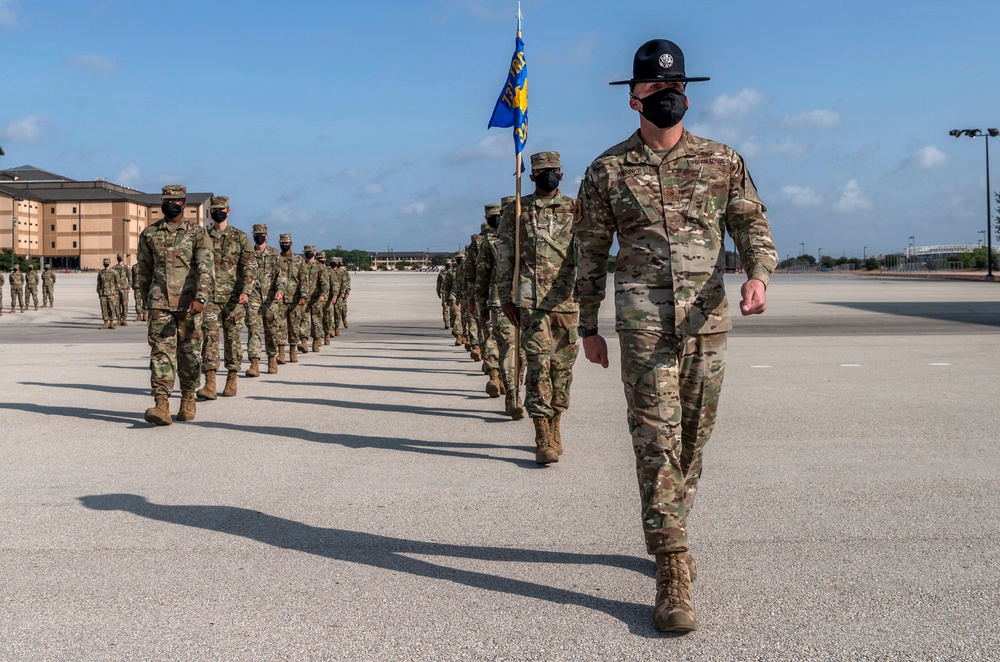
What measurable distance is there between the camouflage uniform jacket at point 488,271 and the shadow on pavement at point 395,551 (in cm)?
509

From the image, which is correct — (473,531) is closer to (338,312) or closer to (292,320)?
(292,320)

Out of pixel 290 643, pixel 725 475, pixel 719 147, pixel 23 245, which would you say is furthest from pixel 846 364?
pixel 23 245

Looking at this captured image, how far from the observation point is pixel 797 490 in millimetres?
6473

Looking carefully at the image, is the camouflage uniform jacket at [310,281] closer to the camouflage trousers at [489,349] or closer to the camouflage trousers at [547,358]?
the camouflage trousers at [489,349]

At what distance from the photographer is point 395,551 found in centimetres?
518

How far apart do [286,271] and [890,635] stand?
1473 centimetres

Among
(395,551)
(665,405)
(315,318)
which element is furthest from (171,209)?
(315,318)

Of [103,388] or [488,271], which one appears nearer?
[488,271]

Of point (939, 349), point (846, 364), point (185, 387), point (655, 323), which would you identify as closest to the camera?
point (655, 323)

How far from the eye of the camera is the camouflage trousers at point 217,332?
11164 millimetres

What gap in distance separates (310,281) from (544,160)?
1122cm

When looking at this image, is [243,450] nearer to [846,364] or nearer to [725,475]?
[725,475]

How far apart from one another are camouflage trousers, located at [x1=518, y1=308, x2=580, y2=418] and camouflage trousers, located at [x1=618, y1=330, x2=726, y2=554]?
334 centimetres

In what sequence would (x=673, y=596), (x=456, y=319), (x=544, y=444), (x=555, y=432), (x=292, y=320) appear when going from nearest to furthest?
(x=673, y=596)
(x=544, y=444)
(x=555, y=432)
(x=292, y=320)
(x=456, y=319)
